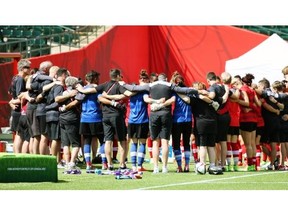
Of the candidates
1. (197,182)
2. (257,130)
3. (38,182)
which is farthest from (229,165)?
(38,182)

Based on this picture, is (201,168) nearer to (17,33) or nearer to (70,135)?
(70,135)

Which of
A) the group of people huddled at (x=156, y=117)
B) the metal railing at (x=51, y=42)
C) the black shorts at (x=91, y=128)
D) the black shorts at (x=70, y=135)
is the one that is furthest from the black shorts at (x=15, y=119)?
the metal railing at (x=51, y=42)

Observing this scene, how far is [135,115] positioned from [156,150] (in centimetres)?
73

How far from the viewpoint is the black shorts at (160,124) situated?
1666cm

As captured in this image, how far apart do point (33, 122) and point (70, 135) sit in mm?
1405

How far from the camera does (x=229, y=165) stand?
17562 mm

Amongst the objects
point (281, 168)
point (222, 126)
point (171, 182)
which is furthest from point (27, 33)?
point (171, 182)

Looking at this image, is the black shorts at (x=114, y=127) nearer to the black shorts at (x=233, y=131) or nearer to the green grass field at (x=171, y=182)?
the green grass field at (x=171, y=182)

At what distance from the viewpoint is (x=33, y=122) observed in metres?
18.0

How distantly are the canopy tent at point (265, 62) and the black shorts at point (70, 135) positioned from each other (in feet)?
31.8

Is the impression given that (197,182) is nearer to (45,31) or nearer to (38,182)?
(38,182)

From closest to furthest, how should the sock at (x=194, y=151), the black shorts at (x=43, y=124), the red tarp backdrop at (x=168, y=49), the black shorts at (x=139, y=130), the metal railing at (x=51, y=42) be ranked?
the black shorts at (x=139, y=130) < the black shorts at (x=43, y=124) < the sock at (x=194, y=151) < the metal railing at (x=51, y=42) < the red tarp backdrop at (x=168, y=49)

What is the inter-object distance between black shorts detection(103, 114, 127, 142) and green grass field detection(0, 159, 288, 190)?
2.56ft

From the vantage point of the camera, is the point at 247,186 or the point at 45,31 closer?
the point at 247,186
